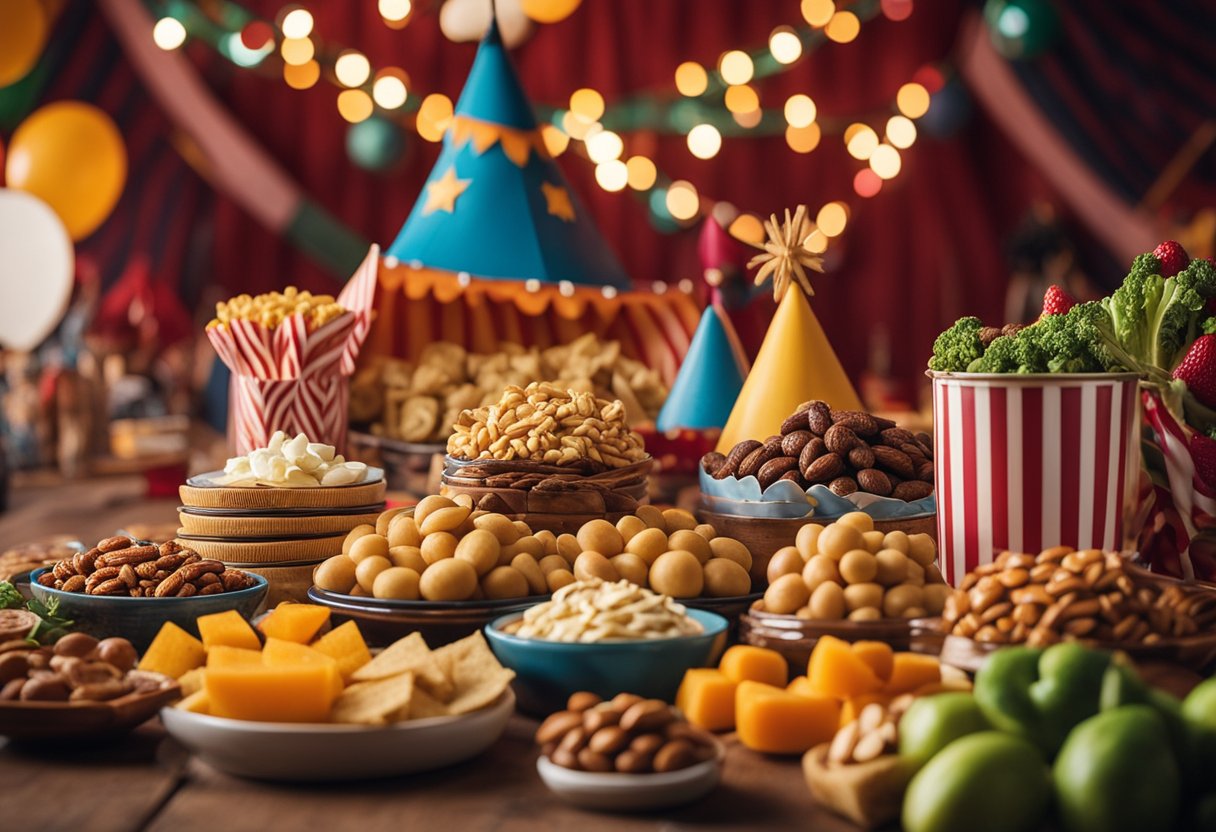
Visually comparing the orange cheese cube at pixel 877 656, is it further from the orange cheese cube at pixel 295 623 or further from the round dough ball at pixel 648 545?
the orange cheese cube at pixel 295 623

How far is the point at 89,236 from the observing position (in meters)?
6.07

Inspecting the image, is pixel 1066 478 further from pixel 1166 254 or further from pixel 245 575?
pixel 245 575

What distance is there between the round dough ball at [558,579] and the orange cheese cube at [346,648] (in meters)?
0.21

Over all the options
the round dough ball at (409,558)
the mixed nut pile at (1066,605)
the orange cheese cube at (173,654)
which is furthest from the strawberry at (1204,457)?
the orange cheese cube at (173,654)

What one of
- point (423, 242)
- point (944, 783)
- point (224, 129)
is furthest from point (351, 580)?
point (224, 129)

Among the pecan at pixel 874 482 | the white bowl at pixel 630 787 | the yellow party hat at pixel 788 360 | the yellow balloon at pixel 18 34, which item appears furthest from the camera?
the yellow balloon at pixel 18 34

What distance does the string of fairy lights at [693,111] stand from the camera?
19.6 feet

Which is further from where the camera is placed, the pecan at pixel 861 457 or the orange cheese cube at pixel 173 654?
the pecan at pixel 861 457

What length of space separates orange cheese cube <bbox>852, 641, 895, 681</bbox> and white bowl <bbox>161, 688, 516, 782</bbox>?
31cm

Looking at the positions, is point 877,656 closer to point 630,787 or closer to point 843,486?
point 630,787

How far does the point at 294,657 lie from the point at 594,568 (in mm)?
328

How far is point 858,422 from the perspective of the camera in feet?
4.96

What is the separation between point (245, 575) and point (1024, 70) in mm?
5456

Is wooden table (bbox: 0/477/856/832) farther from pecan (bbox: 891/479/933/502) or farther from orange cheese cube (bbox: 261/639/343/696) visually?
pecan (bbox: 891/479/933/502)
